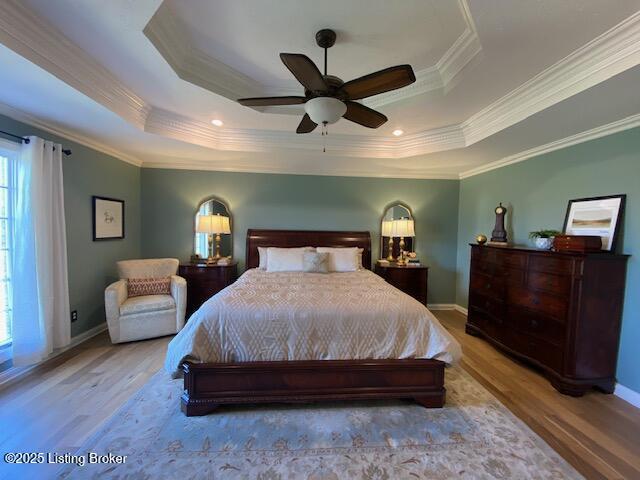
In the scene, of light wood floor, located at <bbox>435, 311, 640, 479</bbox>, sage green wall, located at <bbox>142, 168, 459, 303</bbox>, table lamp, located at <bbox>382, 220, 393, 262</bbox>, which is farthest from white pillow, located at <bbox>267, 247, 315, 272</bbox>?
light wood floor, located at <bbox>435, 311, 640, 479</bbox>

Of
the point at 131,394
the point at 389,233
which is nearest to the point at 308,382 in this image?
the point at 131,394

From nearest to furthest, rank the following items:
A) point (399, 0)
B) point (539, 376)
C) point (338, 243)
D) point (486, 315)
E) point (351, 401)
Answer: point (399, 0)
point (351, 401)
point (539, 376)
point (486, 315)
point (338, 243)

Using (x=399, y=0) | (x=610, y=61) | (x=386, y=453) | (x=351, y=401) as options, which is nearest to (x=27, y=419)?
(x=351, y=401)

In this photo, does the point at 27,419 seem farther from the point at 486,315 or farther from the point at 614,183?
the point at 614,183

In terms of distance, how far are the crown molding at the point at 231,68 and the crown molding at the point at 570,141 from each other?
155 centimetres

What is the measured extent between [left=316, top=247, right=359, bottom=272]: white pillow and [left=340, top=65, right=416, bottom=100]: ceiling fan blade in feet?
8.18

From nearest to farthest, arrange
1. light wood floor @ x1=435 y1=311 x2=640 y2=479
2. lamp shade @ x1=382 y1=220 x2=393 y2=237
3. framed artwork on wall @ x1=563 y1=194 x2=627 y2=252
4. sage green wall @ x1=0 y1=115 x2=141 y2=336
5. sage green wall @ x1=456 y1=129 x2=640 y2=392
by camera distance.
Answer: light wood floor @ x1=435 y1=311 x2=640 y2=479 < sage green wall @ x1=456 y1=129 x2=640 y2=392 < framed artwork on wall @ x1=563 y1=194 x2=627 y2=252 < sage green wall @ x1=0 y1=115 x2=141 y2=336 < lamp shade @ x1=382 y1=220 x2=393 y2=237

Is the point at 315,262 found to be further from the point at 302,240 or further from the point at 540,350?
the point at 540,350

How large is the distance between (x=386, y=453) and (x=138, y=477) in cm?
145

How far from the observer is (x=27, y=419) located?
1.95 metres

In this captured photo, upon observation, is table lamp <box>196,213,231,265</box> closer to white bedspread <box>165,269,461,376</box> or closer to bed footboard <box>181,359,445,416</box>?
white bedspread <box>165,269,461,376</box>

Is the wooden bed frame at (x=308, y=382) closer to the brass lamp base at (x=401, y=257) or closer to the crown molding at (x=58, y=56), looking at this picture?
the crown molding at (x=58, y=56)

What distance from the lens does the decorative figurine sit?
359 cm

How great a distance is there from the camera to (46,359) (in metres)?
2.74
